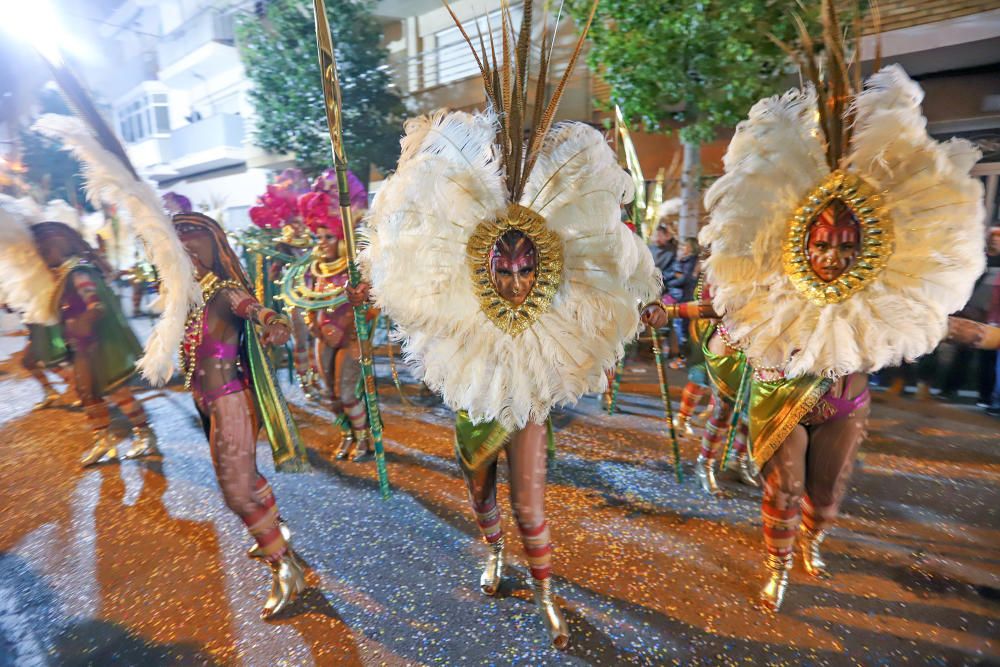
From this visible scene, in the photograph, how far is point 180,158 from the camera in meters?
17.1

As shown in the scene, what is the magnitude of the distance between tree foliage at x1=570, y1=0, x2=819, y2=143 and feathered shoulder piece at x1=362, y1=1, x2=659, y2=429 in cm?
490

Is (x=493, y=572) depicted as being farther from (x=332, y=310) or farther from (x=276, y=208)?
(x=276, y=208)

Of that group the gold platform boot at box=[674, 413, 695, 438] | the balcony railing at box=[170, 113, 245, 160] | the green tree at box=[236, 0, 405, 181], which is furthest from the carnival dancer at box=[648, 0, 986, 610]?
the balcony railing at box=[170, 113, 245, 160]

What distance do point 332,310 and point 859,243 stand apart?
3.61 m

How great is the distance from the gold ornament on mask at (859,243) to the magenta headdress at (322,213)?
331 centimetres

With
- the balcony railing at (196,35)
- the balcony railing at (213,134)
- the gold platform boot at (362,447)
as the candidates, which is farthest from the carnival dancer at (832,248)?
the balcony railing at (196,35)

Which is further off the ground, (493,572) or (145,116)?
(145,116)

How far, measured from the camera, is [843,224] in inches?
78.5

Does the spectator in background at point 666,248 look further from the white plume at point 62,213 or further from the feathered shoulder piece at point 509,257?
the white plume at point 62,213

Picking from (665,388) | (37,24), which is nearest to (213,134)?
(37,24)

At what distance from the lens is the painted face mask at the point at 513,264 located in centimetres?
189

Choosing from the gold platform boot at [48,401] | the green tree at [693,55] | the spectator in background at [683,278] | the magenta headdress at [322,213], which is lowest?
the gold platform boot at [48,401]

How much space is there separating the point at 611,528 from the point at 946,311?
6.89 ft

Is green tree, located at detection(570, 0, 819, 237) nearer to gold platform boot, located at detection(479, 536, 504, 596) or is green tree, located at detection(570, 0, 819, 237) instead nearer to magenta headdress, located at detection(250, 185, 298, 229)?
magenta headdress, located at detection(250, 185, 298, 229)
